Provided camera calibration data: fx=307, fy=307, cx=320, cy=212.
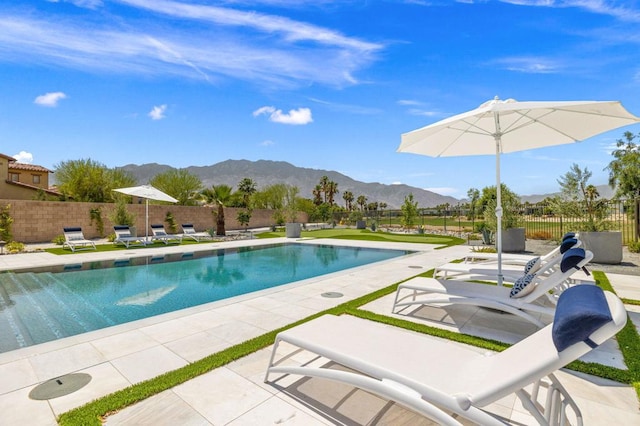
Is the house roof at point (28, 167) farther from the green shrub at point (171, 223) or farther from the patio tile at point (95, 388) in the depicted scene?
the patio tile at point (95, 388)

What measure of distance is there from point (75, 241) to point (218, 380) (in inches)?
544

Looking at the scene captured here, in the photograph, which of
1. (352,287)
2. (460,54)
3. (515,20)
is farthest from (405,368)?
(460,54)

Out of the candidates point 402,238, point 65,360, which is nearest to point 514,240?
point 402,238

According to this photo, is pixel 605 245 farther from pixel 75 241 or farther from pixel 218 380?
pixel 75 241

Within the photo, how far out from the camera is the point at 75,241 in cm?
1294

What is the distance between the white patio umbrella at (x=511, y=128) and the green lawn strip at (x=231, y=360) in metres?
1.78

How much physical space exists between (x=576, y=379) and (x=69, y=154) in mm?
38083

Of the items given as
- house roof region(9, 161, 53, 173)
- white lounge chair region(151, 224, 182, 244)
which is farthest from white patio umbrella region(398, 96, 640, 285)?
house roof region(9, 161, 53, 173)

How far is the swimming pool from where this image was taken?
4.87 meters

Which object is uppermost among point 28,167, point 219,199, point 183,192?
point 28,167

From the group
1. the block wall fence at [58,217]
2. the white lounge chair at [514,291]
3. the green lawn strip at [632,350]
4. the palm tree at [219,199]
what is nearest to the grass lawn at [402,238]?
the palm tree at [219,199]

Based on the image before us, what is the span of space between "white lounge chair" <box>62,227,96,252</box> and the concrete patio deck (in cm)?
1093

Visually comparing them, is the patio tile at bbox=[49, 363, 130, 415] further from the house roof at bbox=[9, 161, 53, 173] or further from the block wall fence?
the house roof at bbox=[9, 161, 53, 173]

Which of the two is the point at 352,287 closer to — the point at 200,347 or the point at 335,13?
the point at 200,347
